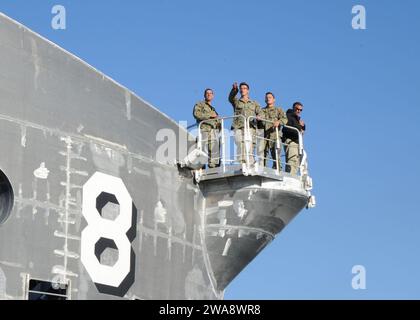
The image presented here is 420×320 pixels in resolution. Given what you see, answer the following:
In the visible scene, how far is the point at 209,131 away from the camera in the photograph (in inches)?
A: 891

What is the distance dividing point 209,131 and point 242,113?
74cm

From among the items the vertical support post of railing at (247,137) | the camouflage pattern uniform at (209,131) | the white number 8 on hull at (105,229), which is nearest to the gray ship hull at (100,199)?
the white number 8 on hull at (105,229)

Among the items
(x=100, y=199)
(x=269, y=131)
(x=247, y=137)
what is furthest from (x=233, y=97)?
(x=100, y=199)

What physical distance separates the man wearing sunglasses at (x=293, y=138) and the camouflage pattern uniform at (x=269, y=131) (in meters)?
0.33

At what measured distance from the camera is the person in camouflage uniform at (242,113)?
2191 centimetres

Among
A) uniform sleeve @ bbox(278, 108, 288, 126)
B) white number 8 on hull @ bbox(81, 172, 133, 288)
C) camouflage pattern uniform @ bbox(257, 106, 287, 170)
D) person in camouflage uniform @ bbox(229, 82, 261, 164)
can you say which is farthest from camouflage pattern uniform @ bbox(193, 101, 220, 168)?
white number 8 on hull @ bbox(81, 172, 133, 288)

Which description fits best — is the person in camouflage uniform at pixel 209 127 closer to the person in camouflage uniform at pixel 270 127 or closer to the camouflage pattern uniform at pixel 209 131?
the camouflage pattern uniform at pixel 209 131

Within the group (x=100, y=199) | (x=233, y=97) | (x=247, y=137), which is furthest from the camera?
(x=233, y=97)

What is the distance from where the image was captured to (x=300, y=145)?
22.9 meters

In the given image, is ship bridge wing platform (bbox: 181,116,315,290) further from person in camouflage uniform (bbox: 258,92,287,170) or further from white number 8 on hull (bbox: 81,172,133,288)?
white number 8 on hull (bbox: 81,172,133,288)

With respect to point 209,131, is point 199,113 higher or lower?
higher

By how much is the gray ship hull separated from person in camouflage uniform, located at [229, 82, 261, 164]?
2.31 feet

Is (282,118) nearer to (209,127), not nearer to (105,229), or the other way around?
(209,127)
